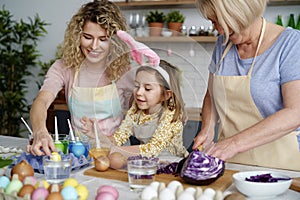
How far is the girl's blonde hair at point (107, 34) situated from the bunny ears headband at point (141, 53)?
0.07 ft

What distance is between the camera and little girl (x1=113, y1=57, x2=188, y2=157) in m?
1.42

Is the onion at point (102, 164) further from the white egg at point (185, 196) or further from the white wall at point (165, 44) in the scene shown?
the white egg at point (185, 196)

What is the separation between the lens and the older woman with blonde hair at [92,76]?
4.96 feet

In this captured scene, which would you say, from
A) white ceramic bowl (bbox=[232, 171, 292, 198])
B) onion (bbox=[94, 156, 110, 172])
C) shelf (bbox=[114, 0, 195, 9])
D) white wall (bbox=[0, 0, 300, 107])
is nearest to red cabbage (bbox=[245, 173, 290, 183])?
white ceramic bowl (bbox=[232, 171, 292, 198])

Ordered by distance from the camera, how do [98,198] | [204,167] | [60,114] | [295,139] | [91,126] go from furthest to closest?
[60,114] < [295,139] < [91,126] < [204,167] < [98,198]

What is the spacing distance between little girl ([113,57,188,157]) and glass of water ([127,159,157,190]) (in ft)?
0.62

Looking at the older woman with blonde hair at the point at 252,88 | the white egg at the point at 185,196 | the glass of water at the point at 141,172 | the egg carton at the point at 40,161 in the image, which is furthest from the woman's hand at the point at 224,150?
the egg carton at the point at 40,161

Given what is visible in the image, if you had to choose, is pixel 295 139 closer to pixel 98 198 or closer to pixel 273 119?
pixel 273 119

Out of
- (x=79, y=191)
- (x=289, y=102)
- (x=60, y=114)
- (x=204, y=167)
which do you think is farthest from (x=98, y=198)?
(x=60, y=114)

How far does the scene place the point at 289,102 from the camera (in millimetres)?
1497

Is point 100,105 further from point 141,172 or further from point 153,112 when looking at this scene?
point 141,172

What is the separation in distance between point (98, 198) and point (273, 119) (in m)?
0.67

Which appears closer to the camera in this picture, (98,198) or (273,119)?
(98,198)

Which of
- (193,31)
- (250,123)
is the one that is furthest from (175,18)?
(250,123)
